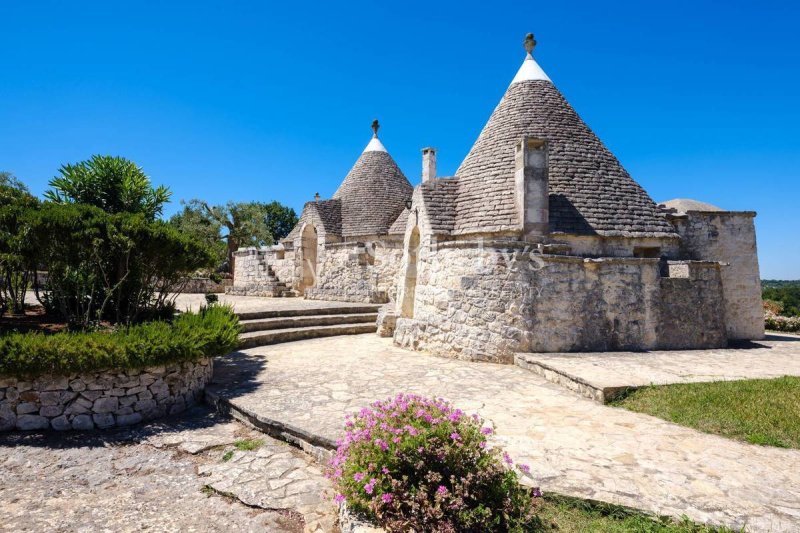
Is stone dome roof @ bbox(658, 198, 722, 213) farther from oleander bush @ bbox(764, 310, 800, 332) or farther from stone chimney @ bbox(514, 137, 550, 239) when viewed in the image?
oleander bush @ bbox(764, 310, 800, 332)

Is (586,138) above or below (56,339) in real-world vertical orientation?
above

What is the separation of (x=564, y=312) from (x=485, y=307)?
4.79 feet

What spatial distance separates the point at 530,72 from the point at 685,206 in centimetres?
539

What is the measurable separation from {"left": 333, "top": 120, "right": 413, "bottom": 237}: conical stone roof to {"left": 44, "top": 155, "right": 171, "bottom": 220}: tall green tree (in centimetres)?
1007

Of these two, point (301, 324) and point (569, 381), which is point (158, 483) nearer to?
point (569, 381)

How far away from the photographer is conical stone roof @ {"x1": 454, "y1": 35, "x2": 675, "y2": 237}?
9.15 meters

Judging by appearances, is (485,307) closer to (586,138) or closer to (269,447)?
(269,447)

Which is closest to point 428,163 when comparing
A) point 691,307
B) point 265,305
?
point 265,305

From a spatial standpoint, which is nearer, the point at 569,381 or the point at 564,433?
the point at 564,433

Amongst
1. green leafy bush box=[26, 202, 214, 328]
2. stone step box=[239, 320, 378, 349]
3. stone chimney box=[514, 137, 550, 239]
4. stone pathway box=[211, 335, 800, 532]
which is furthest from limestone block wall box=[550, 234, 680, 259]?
green leafy bush box=[26, 202, 214, 328]

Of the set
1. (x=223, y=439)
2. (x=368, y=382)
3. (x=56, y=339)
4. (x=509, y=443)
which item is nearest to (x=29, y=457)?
(x=56, y=339)

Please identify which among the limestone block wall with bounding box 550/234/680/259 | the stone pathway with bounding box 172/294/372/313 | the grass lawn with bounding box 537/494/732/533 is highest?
the limestone block wall with bounding box 550/234/680/259

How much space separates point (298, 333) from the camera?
10656 millimetres

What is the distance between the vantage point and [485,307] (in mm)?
8109
